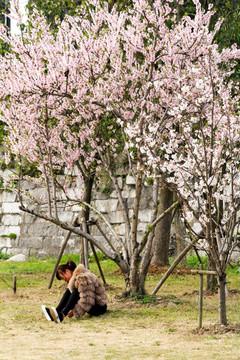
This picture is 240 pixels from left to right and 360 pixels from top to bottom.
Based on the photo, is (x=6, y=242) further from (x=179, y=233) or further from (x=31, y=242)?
(x=179, y=233)

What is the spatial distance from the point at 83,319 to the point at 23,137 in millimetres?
3276

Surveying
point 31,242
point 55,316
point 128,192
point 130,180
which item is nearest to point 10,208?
point 31,242

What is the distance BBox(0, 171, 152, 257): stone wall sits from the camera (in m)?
13.5

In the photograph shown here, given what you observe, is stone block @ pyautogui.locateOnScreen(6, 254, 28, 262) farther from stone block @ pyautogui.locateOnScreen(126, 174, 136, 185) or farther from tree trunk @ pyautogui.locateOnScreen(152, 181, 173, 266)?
tree trunk @ pyautogui.locateOnScreen(152, 181, 173, 266)

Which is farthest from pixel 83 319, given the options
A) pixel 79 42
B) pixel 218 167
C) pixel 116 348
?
pixel 79 42

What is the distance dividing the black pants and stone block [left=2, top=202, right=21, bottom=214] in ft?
28.2

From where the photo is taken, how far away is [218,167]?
6012 mm

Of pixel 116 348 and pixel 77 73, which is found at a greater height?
pixel 77 73

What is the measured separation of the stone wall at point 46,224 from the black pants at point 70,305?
20.5 feet

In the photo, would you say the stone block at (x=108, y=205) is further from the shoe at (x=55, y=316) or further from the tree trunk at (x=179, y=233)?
the shoe at (x=55, y=316)

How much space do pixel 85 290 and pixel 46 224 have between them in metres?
8.16

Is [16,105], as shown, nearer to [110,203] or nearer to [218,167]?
[218,167]

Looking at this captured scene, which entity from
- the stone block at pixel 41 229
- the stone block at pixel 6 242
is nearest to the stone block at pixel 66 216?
the stone block at pixel 41 229

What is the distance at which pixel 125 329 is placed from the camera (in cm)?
631
